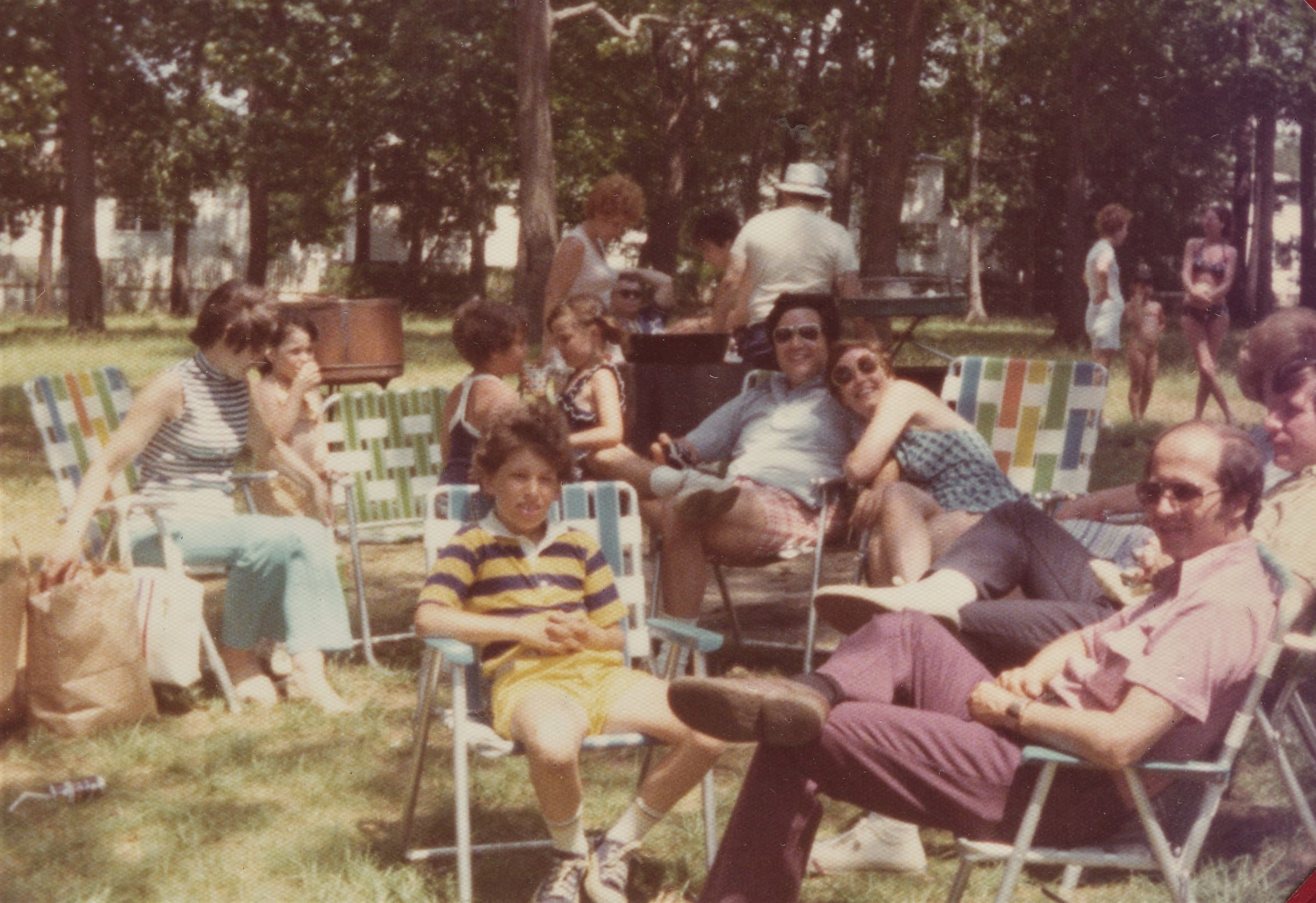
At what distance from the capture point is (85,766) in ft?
14.3

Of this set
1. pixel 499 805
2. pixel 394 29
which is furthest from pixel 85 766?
pixel 394 29

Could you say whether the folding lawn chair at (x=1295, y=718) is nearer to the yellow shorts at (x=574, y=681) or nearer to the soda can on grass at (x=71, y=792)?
the yellow shorts at (x=574, y=681)

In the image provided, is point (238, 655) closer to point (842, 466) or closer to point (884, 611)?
point (842, 466)

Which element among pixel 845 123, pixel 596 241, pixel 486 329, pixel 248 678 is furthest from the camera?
pixel 845 123

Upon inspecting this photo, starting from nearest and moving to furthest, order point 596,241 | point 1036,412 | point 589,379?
point 589,379 < point 1036,412 < point 596,241

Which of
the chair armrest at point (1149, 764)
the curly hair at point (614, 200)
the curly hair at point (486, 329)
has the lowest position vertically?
the chair armrest at point (1149, 764)

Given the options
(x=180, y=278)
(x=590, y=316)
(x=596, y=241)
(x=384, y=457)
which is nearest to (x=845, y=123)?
(x=180, y=278)

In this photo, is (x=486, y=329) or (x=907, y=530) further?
(x=486, y=329)

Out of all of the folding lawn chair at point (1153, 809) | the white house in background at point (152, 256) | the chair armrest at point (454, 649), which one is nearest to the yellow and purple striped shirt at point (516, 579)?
the chair armrest at point (454, 649)

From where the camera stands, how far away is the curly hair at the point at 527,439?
3.60 meters

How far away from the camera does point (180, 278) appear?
37094mm

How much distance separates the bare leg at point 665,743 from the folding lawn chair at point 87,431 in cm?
189

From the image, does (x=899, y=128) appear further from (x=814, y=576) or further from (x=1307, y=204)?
(x=814, y=576)

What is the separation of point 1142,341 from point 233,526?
314 inches
